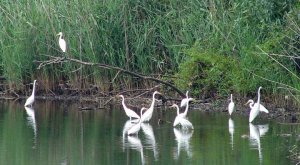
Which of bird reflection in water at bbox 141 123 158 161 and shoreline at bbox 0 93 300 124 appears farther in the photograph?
shoreline at bbox 0 93 300 124

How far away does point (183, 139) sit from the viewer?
17.1 meters

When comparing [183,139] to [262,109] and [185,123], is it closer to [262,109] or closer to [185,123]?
[185,123]

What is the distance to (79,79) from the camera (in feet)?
76.9

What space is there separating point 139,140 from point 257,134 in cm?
207

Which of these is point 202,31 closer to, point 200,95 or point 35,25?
point 200,95

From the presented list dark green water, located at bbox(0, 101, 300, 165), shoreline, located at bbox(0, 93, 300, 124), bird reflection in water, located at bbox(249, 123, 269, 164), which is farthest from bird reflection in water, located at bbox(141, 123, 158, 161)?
shoreline, located at bbox(0, 93, 300, 124)

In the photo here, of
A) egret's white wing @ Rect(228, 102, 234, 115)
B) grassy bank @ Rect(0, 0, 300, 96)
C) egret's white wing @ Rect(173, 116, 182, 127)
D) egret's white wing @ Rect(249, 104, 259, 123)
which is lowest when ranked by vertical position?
egret's white wing @ Rect(173, 116, 182, 127)

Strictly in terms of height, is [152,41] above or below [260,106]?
above

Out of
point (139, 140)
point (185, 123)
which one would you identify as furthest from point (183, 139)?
point (185, 123)

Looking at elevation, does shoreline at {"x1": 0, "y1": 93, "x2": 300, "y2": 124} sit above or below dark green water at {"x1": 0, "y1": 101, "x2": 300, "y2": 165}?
above

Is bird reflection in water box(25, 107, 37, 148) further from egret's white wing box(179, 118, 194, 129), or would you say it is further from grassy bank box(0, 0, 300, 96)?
egret's white wing box(179, 118, 194, 129)

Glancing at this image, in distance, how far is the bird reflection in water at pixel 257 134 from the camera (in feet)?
52.4

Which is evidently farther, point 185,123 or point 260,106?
point 260,106

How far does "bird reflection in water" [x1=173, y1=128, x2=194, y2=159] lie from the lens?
1560 cm
